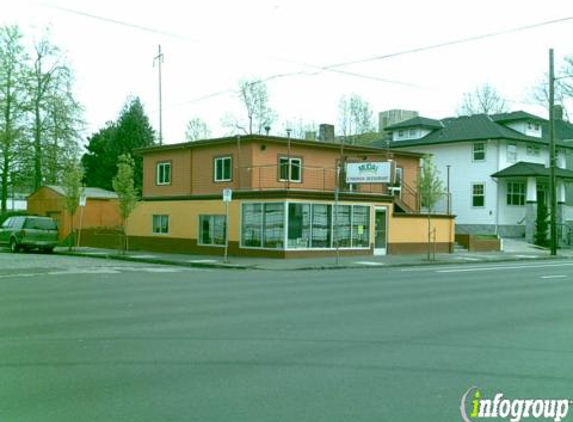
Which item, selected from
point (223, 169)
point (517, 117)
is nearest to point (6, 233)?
point (223, 169)

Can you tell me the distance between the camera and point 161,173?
38438mm

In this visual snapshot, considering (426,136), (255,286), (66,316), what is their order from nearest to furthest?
(66,316), (255,286), (426,136)

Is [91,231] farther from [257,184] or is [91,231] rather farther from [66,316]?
[66,316]

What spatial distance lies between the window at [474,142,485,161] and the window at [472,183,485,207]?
185 centimetres

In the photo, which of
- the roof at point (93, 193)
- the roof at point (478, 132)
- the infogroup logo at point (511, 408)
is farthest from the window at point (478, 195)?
the infogroup logo at point (511, 408)

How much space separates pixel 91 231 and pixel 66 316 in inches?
1152

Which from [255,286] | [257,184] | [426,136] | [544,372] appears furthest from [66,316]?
[426,136]

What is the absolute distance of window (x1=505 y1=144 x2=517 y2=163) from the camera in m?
46.0

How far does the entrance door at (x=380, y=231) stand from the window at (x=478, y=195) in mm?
15649

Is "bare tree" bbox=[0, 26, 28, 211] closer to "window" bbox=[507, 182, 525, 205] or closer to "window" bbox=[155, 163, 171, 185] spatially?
"window" bbox=[155, 163, 171, 185]

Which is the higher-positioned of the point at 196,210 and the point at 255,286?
the point at 196,210

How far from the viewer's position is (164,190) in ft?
125

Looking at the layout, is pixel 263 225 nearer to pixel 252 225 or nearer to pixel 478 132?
pixel 252 225

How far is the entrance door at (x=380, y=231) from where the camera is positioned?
32.7 metres
